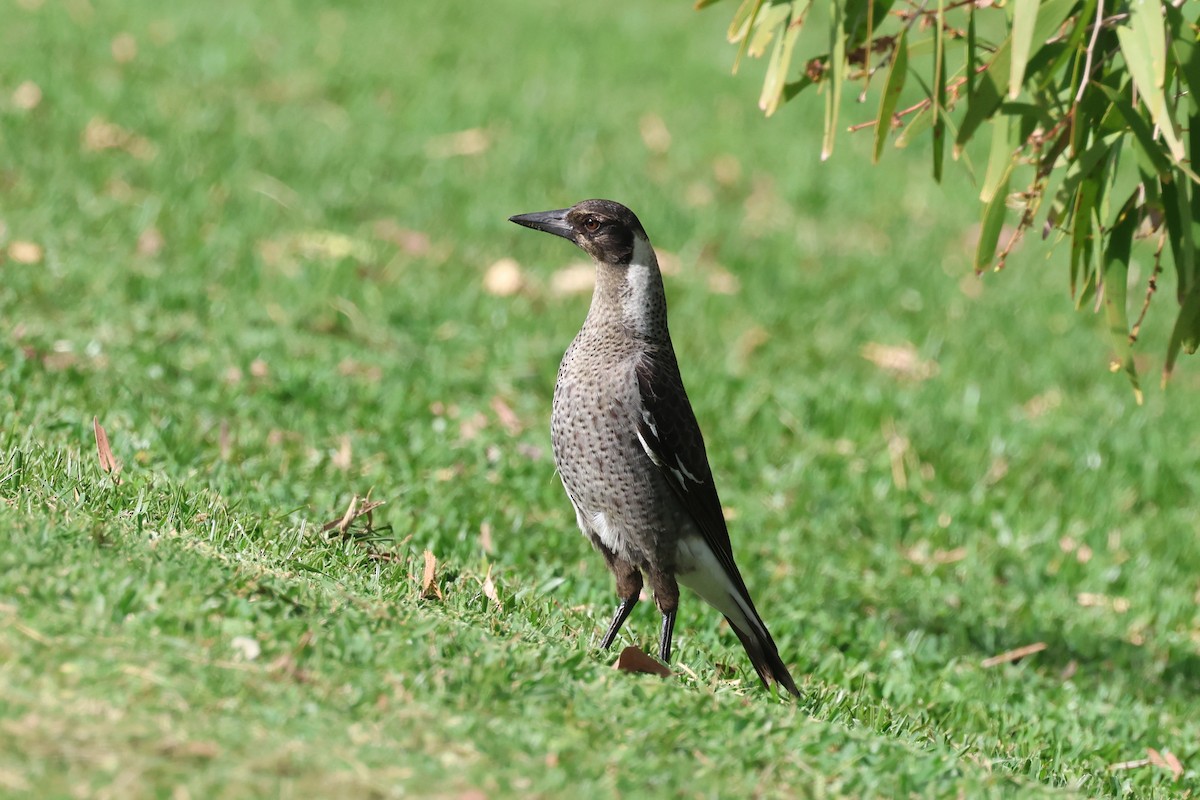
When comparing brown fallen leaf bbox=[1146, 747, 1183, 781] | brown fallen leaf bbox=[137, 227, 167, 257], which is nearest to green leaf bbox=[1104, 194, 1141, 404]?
brown fallen leaf bbox=[1146, 747, 1183, 781]

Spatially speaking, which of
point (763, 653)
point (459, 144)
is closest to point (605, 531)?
point (763, 653)

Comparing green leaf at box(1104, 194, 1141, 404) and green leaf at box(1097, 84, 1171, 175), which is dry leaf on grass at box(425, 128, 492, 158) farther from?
green leaf at box(1097, 84, 1171, 175)

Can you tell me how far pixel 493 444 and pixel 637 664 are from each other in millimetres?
2736

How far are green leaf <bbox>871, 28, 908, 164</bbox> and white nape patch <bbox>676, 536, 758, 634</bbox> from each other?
1467mm

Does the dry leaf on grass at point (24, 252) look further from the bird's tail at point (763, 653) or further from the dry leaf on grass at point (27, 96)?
the bird's tail at point (763, 653)

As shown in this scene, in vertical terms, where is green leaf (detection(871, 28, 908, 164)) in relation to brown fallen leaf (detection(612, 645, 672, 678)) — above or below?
above

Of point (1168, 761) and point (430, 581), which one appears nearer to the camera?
point (430, 581)

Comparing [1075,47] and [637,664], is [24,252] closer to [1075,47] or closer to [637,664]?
[637,664]

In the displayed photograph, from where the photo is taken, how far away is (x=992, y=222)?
4.14m

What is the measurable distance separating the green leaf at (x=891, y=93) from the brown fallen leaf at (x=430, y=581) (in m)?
1.79

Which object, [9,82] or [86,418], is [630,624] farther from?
[9,82]

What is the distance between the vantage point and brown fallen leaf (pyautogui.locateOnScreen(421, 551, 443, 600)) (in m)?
4.38

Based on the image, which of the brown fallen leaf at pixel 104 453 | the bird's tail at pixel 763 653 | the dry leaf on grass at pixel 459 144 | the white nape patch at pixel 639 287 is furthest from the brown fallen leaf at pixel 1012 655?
the dry leaf on grass at pixel 459 144

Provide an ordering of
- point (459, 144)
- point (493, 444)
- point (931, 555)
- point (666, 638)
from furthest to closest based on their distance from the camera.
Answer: point (459, 144) < point (931, 555) < point (493, 444) < point (666, 638)
